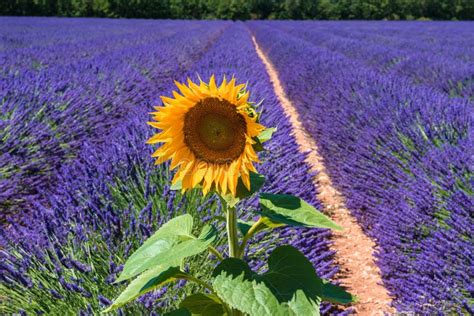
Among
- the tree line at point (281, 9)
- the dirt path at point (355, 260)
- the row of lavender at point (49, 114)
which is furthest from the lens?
Answer: the tree line at point (281, 9)

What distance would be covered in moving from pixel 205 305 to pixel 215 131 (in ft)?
1.77

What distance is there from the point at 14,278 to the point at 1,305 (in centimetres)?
10

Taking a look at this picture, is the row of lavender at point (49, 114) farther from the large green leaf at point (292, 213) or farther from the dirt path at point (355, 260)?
the dirt path at point (355, 260)

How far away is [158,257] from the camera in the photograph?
1.01 meters

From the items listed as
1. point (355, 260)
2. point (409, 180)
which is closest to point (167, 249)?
point (409, 180)

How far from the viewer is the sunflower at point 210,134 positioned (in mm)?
921

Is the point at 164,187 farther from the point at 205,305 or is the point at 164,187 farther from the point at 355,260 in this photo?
the point at 355,260

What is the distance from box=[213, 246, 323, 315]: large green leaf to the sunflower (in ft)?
0.68

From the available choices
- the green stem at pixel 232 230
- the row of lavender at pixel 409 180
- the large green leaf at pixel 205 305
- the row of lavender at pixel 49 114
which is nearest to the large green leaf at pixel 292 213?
the green stem at pixel 232 230

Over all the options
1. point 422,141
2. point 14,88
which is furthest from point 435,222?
point 14,88

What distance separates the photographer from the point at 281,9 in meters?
53.1

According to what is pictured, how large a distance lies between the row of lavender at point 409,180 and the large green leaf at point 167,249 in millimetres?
1169

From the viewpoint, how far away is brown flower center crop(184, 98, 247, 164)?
94cm

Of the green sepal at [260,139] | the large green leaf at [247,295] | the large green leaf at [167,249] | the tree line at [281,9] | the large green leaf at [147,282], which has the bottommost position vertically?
the large green leaf at [147,282]
